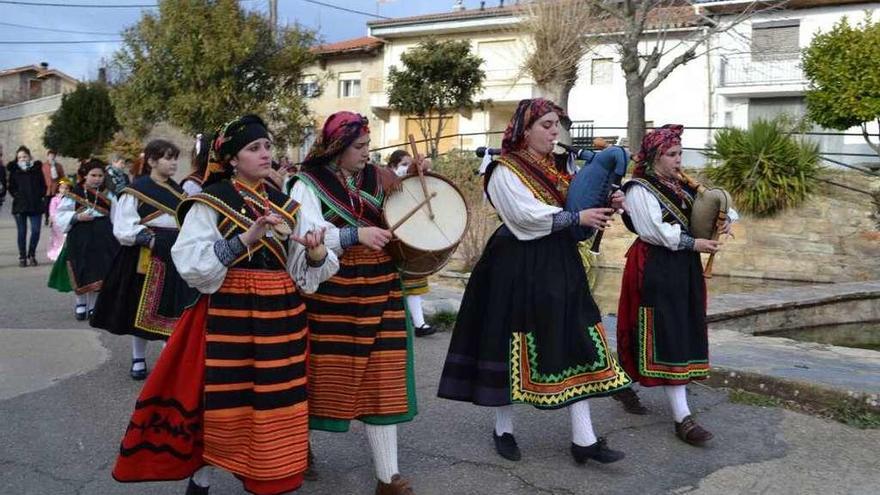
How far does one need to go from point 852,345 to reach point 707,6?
19.9 meters

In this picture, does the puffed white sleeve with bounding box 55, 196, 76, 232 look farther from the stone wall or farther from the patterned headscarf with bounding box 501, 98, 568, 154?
the stone wall

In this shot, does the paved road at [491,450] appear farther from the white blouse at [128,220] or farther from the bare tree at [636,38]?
the bare tree at [636,38]

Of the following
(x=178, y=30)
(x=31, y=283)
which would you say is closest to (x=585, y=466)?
(x=31, y=283)

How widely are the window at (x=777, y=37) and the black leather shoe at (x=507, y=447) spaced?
986 inches

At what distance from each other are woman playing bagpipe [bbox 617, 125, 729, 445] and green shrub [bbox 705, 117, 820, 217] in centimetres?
1040

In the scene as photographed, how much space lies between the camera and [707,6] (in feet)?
86.2

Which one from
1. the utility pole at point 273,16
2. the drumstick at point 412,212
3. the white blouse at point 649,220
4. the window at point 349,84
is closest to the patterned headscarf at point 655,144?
the white blouse at point 649,220

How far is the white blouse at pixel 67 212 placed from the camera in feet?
27.0

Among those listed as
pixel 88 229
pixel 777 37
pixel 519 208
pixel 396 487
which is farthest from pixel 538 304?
pixel 777 37

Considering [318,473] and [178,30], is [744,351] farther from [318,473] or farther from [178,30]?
[178,30]

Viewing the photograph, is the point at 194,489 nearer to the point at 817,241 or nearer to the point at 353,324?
the point at 353,324

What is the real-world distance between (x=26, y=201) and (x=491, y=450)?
10.8m

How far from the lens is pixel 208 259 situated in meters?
3.34

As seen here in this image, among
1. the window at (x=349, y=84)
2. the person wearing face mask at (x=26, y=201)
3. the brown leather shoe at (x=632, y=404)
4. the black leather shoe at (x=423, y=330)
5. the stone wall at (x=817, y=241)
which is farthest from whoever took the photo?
the window at (x=349, y=84)
